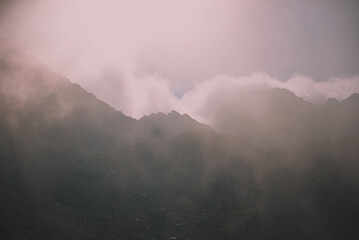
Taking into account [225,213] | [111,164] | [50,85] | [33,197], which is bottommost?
[33,197]

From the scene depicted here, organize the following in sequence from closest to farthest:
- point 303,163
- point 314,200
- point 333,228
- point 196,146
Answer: point 333,228 < point 314,200 < point 303,163 < point 196,146

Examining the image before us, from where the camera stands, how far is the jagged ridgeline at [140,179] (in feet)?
130

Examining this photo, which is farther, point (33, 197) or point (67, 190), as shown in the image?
point (67, 190)

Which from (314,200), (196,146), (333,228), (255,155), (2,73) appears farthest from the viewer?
(196,146)

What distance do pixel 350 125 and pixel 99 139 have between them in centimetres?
17422

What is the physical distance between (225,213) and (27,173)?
131 ft

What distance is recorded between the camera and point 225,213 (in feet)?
163

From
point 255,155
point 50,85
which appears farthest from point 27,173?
point 255,155

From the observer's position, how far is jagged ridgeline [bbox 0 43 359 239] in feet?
130

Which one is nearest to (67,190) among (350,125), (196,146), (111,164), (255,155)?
(111,164)

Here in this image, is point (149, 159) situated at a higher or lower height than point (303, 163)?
lower

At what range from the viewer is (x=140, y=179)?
213 feet

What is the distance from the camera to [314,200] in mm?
47125

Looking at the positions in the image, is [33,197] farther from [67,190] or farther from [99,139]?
[99,139]
